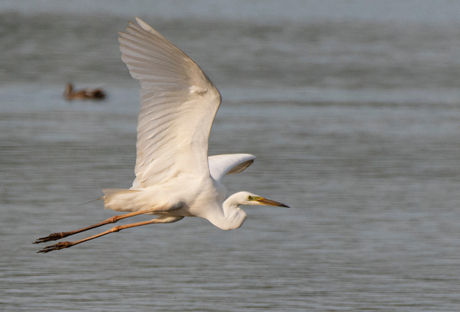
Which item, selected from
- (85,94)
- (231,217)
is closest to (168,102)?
(231,217)

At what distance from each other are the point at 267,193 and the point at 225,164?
15.2ft

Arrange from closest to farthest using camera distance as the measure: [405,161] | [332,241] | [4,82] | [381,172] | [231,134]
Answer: [332,241] < [381,172] < [405,161] < [231,134] < [4,82]

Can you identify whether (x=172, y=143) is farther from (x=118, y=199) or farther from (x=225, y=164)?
(x=225, y=164)

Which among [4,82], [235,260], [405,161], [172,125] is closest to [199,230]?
[235,260]

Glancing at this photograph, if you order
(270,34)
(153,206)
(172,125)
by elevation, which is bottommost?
(270,34)

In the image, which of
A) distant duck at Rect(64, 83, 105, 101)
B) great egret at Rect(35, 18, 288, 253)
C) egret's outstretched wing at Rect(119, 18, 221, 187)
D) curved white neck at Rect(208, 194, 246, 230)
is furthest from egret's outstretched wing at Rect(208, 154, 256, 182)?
distant duck at Rect(64, 83, 105, 101)

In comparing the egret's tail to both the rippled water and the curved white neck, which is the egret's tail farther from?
the rippled water

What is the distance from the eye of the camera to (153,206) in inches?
341

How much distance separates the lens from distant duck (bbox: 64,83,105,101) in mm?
23156

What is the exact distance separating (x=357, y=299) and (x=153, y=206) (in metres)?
2.25

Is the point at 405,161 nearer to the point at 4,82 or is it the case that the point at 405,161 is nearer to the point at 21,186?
the point at 21,186

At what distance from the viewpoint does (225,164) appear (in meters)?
9.21

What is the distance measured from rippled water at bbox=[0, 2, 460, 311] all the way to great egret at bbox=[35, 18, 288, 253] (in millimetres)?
1015

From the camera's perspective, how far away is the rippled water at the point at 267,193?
31.3ft
